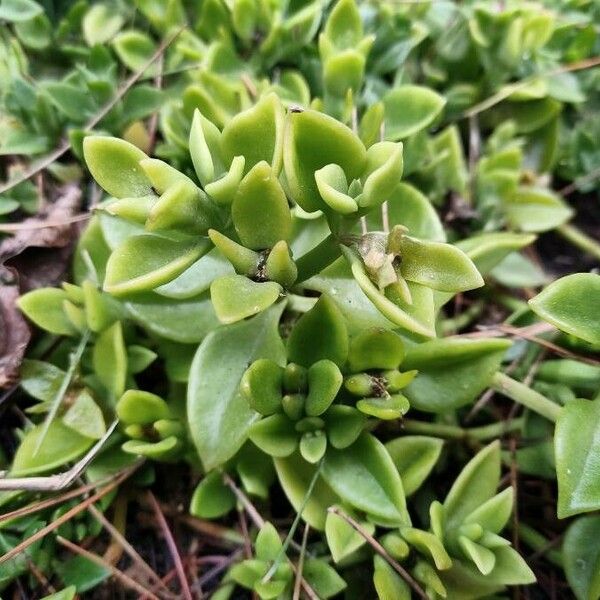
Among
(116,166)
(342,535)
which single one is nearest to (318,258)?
(116,166)

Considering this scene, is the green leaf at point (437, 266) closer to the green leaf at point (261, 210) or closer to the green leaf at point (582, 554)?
the green leaf at point (261, 210)

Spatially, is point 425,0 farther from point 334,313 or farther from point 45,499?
point 45,499

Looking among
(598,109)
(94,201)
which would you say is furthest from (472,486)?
(598,109)

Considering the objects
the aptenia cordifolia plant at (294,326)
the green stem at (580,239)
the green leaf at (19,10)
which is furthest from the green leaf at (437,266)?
the green leaf at (19,10)

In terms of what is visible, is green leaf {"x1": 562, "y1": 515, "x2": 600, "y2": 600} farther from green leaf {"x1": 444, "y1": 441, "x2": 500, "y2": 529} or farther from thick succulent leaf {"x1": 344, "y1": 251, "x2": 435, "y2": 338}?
thick succulent leaf {"x1": 344, "y1": 251, "x2": 435, "y2": 338}

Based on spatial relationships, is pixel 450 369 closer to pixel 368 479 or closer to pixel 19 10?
pixel 368 479
